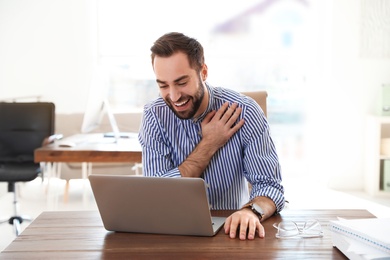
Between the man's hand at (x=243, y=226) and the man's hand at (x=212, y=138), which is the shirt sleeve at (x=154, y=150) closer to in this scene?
the man's hand at (x=212, y=138)

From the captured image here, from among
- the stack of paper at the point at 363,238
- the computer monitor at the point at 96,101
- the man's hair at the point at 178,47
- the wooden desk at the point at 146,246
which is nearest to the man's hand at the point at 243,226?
the wooden desk at the point at 146,246

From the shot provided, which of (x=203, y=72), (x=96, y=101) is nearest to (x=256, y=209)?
(x=203, y=72)

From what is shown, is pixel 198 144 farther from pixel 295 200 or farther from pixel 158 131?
pixel 295 200

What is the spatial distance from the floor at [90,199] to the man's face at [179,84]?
2354 mm

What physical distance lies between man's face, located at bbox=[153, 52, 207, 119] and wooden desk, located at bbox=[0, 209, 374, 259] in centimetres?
50

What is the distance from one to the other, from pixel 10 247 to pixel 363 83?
4.35 meters

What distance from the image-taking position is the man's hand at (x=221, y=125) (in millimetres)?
1918

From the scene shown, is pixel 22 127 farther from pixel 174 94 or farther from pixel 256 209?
pixel 256 209

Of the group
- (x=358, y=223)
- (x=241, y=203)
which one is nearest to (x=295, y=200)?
(x=241, y=203)

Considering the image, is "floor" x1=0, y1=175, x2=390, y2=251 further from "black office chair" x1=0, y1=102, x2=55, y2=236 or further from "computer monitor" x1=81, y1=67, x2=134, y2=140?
"computer monitor" x1=81, y1=67, x2=134, y2=140

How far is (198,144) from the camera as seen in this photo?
1.95 meters

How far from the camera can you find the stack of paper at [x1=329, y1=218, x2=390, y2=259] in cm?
119

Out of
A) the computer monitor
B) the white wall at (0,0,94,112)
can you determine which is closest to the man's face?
the computer monitor

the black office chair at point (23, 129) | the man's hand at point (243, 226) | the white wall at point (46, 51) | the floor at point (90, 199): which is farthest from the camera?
the white wall at point (46, 51)
